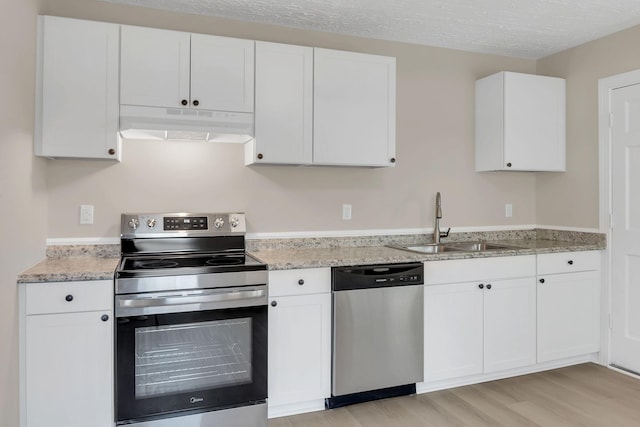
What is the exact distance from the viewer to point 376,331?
2.70 m

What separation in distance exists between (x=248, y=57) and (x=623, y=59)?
8.84 feet

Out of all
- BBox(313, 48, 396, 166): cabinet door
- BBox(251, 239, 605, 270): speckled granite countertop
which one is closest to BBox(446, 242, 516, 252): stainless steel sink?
BBox(251, 239, 605, 270): speckled granite countertop

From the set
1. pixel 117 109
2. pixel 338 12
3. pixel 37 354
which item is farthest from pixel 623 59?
pixel 37 354

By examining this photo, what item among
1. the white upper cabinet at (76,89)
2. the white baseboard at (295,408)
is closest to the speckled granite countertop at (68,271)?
the white upper cabinet at (76,89)

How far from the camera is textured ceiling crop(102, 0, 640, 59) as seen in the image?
110 inches

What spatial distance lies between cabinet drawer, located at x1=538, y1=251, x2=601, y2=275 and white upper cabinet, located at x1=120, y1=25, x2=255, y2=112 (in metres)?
2.29

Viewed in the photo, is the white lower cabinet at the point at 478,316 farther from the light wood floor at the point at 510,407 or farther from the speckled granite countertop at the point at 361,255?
the light wood floor at the point at 510,407

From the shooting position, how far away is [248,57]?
107 inches

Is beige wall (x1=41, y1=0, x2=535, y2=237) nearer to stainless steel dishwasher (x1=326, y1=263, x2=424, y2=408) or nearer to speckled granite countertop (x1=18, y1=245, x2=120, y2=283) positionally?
speckled granite countertop (x1=18, y1=245, x2=120, y2=283)

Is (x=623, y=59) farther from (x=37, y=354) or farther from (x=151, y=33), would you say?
(x=37, y=354)

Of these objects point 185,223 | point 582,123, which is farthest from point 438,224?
point 185,223

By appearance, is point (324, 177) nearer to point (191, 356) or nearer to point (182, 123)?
point (182, 123)

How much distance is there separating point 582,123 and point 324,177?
2132 mm

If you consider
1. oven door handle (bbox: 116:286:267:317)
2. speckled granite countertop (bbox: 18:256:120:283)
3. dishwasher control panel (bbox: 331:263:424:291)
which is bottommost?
oven door handle (bbox: 116:286:267:317)
